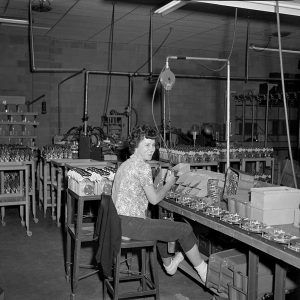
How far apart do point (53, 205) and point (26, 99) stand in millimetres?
3314

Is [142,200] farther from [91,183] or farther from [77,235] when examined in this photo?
[77,235]

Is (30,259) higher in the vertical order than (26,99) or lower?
lower

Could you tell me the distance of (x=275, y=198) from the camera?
2604 millimetres

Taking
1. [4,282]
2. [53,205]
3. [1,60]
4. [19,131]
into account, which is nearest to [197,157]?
[53,205]

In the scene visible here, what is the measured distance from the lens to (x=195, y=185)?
11.2ft

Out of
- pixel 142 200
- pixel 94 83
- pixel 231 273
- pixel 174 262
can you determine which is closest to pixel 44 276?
pixel 174 262

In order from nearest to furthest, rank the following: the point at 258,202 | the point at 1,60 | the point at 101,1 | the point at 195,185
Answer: the point at 258,202 < the point at 195,185 < the point at 101,1 < the point at 1,60

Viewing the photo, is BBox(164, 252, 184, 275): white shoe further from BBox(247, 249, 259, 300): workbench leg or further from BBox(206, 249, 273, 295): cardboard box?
BBox(247, 249, 259, 300): workbench leg

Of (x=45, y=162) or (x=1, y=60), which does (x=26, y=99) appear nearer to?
(x=1, y=60)

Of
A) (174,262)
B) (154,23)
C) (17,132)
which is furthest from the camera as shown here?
(17,132)

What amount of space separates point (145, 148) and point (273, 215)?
40.3 inches

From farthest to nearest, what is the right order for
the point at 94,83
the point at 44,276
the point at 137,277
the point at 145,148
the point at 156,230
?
the point at 94,83 → the point at 44,276 → the point at 137,277 → the point at 145,148 → the point at 156,230

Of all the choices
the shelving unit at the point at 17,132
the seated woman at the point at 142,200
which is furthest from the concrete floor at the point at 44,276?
the shelving unit at the point at 17,132

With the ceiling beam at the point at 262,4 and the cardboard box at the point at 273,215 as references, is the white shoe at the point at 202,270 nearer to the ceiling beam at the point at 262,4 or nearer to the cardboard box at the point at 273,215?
the cardboard box at the point at 273,215
